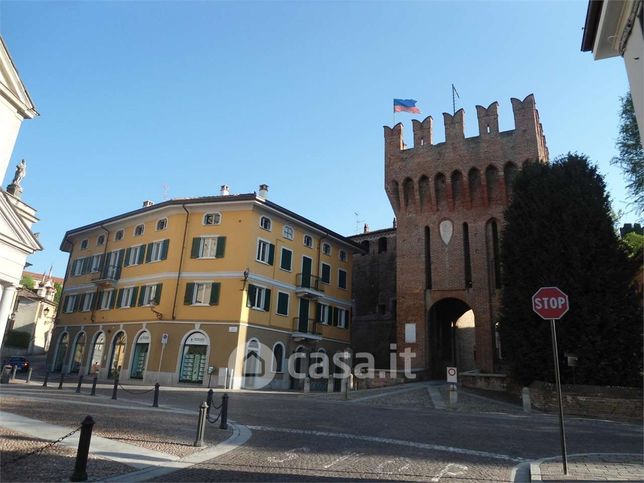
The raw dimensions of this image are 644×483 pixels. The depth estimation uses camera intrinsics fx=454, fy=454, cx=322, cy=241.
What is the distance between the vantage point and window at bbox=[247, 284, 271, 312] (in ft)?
85.1

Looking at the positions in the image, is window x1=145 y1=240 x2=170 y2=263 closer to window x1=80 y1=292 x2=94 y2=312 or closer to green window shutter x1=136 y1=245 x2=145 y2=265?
green window shutter x1=136 y1=245 x2=145 y2=265

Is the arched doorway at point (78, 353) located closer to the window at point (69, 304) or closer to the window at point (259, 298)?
the window at point (69, 304)

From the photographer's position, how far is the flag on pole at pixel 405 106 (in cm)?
3070

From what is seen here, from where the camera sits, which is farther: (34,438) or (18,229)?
(18,229)

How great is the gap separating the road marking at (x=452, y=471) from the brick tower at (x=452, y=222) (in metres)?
20.1

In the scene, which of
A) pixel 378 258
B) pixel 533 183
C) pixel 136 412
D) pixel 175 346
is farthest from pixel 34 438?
pixel 378 258

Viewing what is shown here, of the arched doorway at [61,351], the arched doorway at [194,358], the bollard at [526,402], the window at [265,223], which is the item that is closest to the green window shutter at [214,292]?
the arched doorway at [194,358]

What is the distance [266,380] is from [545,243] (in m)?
16.3

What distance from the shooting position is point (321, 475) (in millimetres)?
6414

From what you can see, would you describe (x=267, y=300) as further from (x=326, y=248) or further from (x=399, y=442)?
(x=399, y=442)

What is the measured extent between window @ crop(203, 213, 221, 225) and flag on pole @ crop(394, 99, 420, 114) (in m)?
13.8

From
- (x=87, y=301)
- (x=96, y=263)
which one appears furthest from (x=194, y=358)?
(x=96, y=263)

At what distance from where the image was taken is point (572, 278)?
17.9 m

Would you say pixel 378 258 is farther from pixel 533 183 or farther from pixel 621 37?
pixel 621 37
